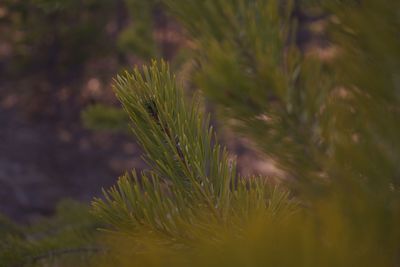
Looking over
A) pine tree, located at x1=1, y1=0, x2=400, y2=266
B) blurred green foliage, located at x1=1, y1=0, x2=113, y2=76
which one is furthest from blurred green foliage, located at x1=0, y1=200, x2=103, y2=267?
blurred green foliage, located at x1=1, y1=0, x2=113, y2=76

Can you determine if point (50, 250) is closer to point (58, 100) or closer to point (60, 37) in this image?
point (60, 37)

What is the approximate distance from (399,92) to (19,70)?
660 centimetres

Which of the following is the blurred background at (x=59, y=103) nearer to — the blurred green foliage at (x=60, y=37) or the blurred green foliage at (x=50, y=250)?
the blurred green foliage at (x=60, y=37)

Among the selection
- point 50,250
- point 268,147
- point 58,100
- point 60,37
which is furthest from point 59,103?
point 268,147

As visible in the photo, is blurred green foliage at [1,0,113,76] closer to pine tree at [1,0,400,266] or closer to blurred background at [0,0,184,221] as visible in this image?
blurred background at [0,0,184,221]

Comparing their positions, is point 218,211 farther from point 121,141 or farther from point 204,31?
point 121,141

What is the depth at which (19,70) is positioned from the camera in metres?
6.50

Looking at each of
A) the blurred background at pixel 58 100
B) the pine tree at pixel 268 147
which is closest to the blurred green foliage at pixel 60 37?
the blurred background at pixel 58 100

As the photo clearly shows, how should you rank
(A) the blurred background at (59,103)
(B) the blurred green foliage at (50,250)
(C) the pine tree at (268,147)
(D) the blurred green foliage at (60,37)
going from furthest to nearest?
1. (D) the blurred green foliage at (60,37)
2. (A) the blurred background at (59,103)
3. (B) the blurred green foliage at (50,250)
4. (C) the pine tree at (268,147)

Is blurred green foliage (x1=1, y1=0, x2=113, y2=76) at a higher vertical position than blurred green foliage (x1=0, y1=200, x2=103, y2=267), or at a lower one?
higher

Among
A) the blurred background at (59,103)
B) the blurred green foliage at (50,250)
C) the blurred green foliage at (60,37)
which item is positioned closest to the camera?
the blurred green foliage at (50,250)

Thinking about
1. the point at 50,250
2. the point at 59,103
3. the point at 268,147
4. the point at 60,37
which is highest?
the point at 60,37

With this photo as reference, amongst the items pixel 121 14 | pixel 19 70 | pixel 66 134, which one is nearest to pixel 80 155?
pixel 66 134

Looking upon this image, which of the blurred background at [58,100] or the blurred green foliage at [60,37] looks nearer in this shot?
the blurred background at [58,100]
